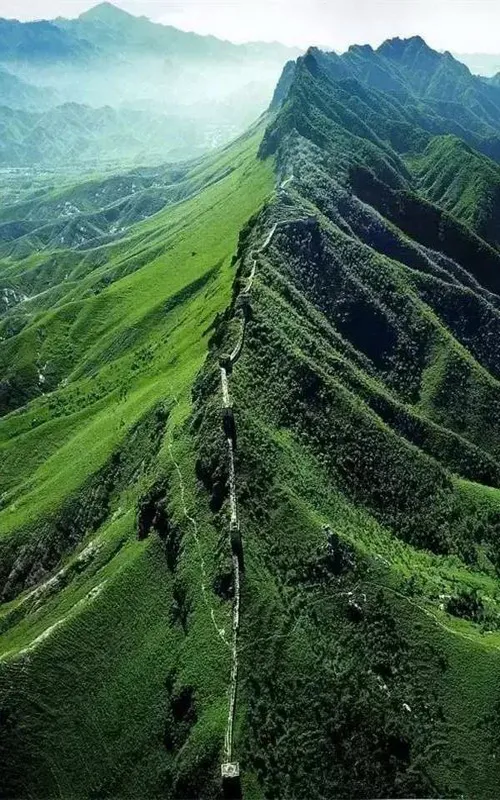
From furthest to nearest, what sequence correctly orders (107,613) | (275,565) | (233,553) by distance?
(107,613) → (275,565) → (233,553)

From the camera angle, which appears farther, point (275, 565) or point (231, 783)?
point (275, 565)

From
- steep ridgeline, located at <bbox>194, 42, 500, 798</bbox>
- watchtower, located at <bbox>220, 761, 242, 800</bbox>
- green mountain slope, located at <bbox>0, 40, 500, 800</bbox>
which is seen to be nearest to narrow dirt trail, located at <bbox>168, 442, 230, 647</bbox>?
green mountain slope, located at <bbox>0, 40, 500, 800</bbox>

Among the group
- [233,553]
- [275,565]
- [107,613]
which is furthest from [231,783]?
[107,613]

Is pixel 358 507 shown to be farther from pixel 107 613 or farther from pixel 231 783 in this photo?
pixel 231 783

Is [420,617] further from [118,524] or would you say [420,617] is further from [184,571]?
[118,524]

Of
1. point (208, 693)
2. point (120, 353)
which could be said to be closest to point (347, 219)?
point (120, 353)

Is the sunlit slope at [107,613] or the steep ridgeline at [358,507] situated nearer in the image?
the steep ridgeline at [358,507]

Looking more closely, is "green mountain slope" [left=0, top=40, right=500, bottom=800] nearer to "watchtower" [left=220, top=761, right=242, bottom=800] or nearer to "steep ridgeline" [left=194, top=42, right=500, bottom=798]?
"steep ridgeline" [left=194, top=42, right=500, bottom=798]

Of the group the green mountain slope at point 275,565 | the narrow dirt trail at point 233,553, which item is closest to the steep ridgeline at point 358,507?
the green mountain slope at point 275,565

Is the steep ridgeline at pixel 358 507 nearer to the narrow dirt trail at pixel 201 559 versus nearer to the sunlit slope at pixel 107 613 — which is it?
the narrow dirt trail at pixel 201 559

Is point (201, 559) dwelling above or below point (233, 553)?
below

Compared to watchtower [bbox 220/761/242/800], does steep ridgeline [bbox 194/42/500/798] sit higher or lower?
higher
